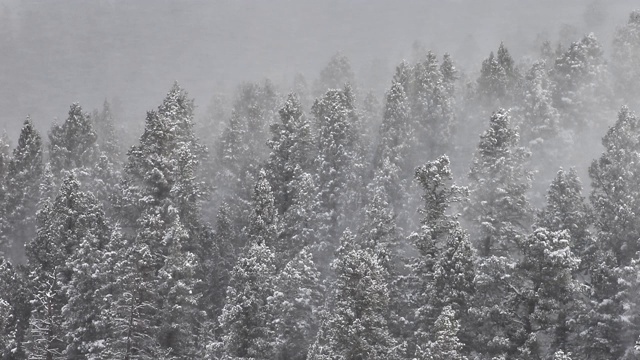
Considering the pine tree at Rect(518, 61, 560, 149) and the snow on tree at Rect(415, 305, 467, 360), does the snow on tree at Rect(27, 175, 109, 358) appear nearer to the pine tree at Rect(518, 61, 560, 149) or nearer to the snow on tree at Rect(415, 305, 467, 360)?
the snow on tree at Rect(415, 305, 467, 360)

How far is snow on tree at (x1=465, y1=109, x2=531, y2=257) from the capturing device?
111 ft

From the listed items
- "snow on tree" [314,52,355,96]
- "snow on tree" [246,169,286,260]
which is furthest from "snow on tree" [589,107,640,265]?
"snow on tree" [314,52,355,96]

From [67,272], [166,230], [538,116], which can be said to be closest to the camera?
[166,230]

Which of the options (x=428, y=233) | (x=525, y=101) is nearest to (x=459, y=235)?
(x=428, y=233)

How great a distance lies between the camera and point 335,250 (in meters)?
41.1

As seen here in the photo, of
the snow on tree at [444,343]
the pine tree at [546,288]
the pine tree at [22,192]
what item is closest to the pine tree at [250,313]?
the snow on tree at [444,343]

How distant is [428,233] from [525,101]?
30.7m

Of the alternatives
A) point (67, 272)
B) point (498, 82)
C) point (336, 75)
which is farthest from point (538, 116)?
point (67, 272)

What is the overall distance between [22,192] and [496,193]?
39.5m

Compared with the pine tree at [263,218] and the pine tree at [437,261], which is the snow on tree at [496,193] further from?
the pine tree at [263,218]

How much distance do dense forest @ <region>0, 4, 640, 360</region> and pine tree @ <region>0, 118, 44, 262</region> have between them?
0.44 ft

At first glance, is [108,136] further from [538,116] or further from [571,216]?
[571,216]

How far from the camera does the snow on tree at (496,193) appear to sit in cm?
3388

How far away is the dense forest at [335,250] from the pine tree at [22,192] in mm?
133
